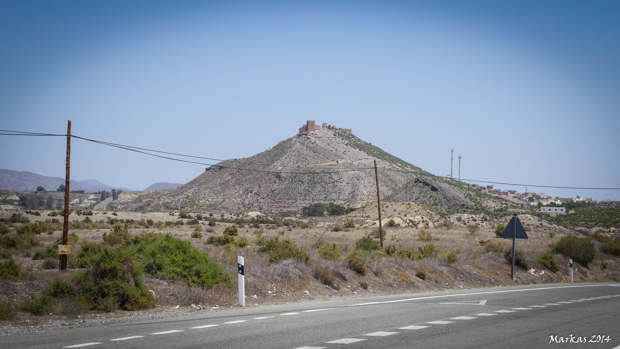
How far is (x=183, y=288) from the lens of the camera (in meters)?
13.3

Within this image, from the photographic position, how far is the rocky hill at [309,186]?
108 metres

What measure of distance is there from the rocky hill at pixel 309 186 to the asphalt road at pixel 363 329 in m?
85.8

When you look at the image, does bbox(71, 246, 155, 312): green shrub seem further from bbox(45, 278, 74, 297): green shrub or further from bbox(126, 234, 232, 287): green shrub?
bbox(126, 234, 232, 287): green shrub

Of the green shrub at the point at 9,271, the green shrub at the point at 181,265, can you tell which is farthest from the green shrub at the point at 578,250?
the green shrub at the point at 9,271

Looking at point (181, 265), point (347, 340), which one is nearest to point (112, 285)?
point (181, 265)

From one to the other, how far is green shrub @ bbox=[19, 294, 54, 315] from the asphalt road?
7.35ft

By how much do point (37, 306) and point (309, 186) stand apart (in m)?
111

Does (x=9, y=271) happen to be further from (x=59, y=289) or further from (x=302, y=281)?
(x=302, y=281)

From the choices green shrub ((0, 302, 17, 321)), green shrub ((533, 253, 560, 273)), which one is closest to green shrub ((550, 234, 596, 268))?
green shrub ((533, 253, 560, 273))

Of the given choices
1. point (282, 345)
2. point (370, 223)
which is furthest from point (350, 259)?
point (370, 223)

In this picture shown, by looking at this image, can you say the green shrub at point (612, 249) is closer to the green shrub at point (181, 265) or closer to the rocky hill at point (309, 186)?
the green shrub at point (181, 265)

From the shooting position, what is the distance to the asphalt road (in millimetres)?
7637

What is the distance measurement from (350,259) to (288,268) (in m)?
3.50

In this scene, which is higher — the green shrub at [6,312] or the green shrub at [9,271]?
the green shrub at [9,271]
